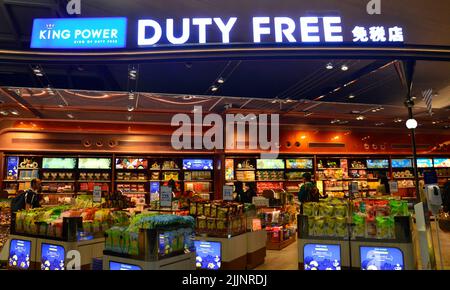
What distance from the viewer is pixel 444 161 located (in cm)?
1277

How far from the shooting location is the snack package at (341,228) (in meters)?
3.61

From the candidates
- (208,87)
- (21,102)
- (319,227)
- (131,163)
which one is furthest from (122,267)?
(208,87)

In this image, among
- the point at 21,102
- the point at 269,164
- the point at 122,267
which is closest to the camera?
the point at 122,267

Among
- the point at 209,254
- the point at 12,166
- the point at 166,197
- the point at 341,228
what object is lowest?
the point at 209,254

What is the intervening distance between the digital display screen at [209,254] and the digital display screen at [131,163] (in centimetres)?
604

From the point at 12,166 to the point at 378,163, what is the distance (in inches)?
457

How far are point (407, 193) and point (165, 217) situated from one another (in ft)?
39.1

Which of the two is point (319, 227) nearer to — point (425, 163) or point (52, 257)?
point (52, 257)

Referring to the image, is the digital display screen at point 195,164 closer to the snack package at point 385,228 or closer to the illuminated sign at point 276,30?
the illuminated sign at point 276,30

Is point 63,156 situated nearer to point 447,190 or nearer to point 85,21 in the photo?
point 85,21

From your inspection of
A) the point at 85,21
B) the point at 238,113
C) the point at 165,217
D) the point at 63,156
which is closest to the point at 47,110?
the point at 63,156

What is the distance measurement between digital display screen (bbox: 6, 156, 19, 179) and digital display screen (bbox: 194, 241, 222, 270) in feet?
23.9

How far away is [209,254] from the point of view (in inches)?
173

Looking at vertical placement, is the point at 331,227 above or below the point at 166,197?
below
